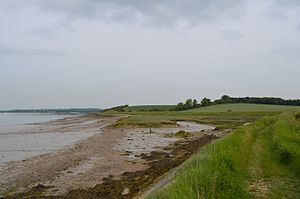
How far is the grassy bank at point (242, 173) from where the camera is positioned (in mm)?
8234

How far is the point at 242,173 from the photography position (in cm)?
1201

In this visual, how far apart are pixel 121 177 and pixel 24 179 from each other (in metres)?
4.42

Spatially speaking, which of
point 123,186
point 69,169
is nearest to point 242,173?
point 123,186

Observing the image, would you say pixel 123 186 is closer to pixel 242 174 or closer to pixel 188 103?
pixel 242 174

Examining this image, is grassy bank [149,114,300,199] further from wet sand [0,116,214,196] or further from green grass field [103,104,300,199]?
wet sand [0,116,214,196]

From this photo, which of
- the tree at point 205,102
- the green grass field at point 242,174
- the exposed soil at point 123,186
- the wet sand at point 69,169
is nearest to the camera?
the green grass field at point 242,174

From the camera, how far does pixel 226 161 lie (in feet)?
37.6

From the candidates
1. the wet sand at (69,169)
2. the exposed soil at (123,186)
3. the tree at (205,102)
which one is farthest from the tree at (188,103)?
the exposed soil at (123,186)

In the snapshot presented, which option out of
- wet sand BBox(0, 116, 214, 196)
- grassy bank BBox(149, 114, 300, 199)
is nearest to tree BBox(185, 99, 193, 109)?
wet sand BBox(0, 116, 214, 196)

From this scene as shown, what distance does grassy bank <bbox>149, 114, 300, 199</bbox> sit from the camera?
8.23m

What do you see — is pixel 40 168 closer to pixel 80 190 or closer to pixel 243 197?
pixel 80 190

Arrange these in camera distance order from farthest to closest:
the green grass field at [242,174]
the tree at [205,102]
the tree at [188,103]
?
the tree at [205,102]
the tree at [188,103]
the green grass field at [242,174]

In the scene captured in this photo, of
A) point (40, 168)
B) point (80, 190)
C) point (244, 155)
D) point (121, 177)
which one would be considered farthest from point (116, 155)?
point (244, 155)

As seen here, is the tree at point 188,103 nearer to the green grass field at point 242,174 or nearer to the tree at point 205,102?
the tree at point 205,102
